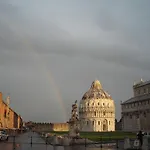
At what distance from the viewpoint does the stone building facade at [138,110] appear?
97.7 metres

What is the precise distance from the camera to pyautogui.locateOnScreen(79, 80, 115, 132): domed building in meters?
159

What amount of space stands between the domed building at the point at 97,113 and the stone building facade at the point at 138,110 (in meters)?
43.1

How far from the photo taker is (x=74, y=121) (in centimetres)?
4544

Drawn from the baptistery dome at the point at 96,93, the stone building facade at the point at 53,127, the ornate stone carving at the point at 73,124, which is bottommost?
the stone building facade at the point at 53,127

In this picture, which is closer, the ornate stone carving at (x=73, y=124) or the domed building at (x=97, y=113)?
the ornate stone carving at (x=73, y=124)

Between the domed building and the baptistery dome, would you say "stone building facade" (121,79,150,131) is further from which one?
the baptistery dome

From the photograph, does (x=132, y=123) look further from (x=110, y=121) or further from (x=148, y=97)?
(x=110, y=121)

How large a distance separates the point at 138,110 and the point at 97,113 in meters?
59.8

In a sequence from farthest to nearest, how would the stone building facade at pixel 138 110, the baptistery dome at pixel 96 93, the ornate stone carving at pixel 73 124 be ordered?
the baptistery dome at pixel 96 93, the stone building facade at pixel 138 110, the ornate stone carving at pixel 73 124

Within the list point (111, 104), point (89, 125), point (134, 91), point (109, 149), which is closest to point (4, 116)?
point (134, 91)

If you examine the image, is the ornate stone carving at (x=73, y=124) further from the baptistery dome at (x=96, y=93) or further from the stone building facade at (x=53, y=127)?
the baptistery dome at (x=96, y=93)

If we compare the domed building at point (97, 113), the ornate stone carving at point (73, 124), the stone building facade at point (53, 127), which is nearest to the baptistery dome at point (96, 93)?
the domed building at point (97, 113)

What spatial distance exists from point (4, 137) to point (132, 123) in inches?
2945

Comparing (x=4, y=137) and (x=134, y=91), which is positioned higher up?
(x=134, y=91)
